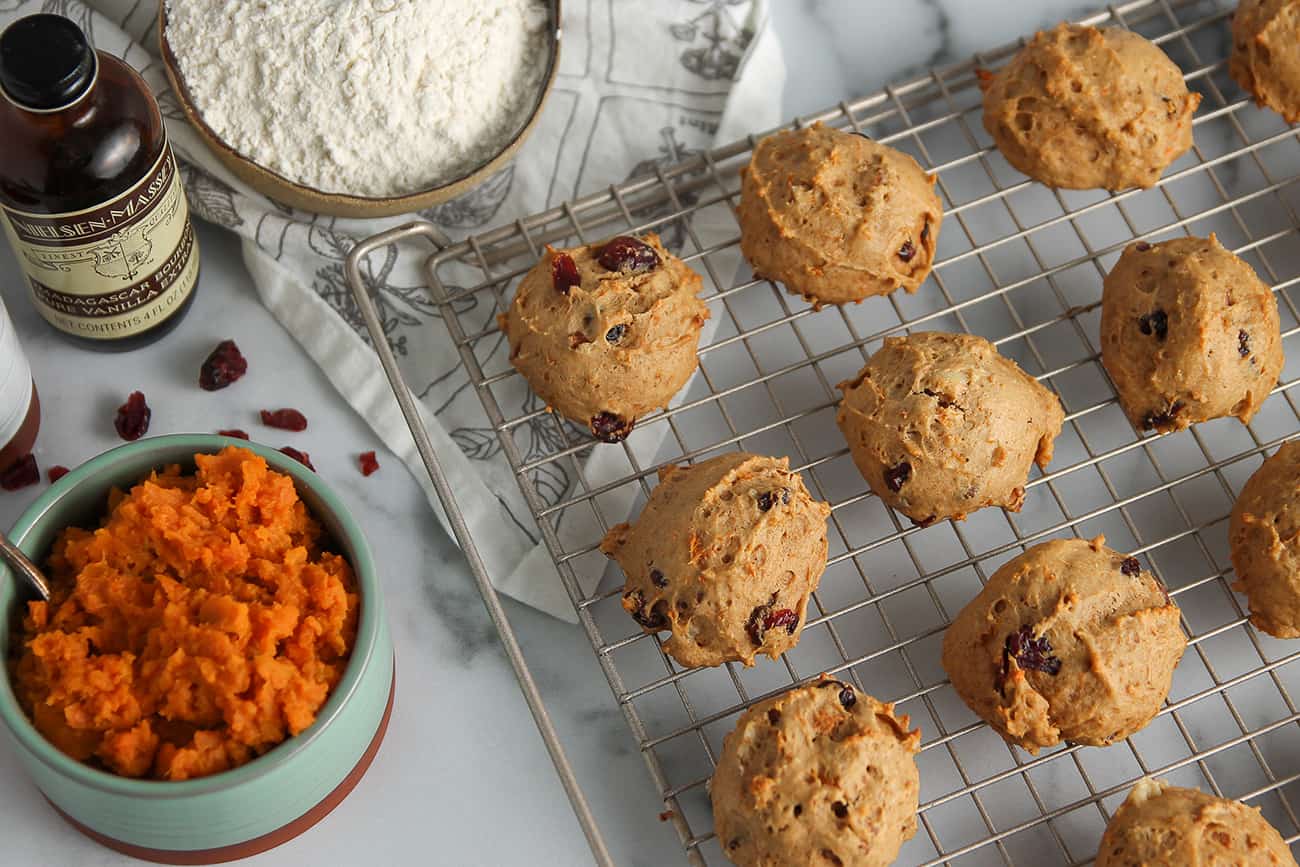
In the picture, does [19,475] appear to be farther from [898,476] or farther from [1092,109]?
[1092,109]

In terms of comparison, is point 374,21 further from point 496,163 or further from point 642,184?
point 642,184

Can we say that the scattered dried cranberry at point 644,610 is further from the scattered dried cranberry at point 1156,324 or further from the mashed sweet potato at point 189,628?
the scattered dried cranberry at point 1156,324

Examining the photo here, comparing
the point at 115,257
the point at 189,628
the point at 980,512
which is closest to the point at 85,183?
the point at 115,257

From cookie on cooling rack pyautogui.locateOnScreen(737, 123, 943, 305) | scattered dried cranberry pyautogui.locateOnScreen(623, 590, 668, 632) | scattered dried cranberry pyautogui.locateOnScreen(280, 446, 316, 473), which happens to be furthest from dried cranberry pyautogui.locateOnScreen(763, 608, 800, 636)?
scattered dried cranberry pyautogui.locateOnScreen(280, 446, 316, 473)

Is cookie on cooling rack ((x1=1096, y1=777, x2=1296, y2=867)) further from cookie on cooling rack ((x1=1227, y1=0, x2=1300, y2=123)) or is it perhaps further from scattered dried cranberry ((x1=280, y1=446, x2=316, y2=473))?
scattered dried cranberry ((x1=280, y1=446, x2=316, y2=473))

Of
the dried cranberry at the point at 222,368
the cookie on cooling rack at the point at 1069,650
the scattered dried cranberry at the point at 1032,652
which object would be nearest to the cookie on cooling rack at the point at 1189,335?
the cookie on cooling rack at the point at 1069,650

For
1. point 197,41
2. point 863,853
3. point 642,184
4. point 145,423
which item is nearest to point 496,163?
point 642,184
